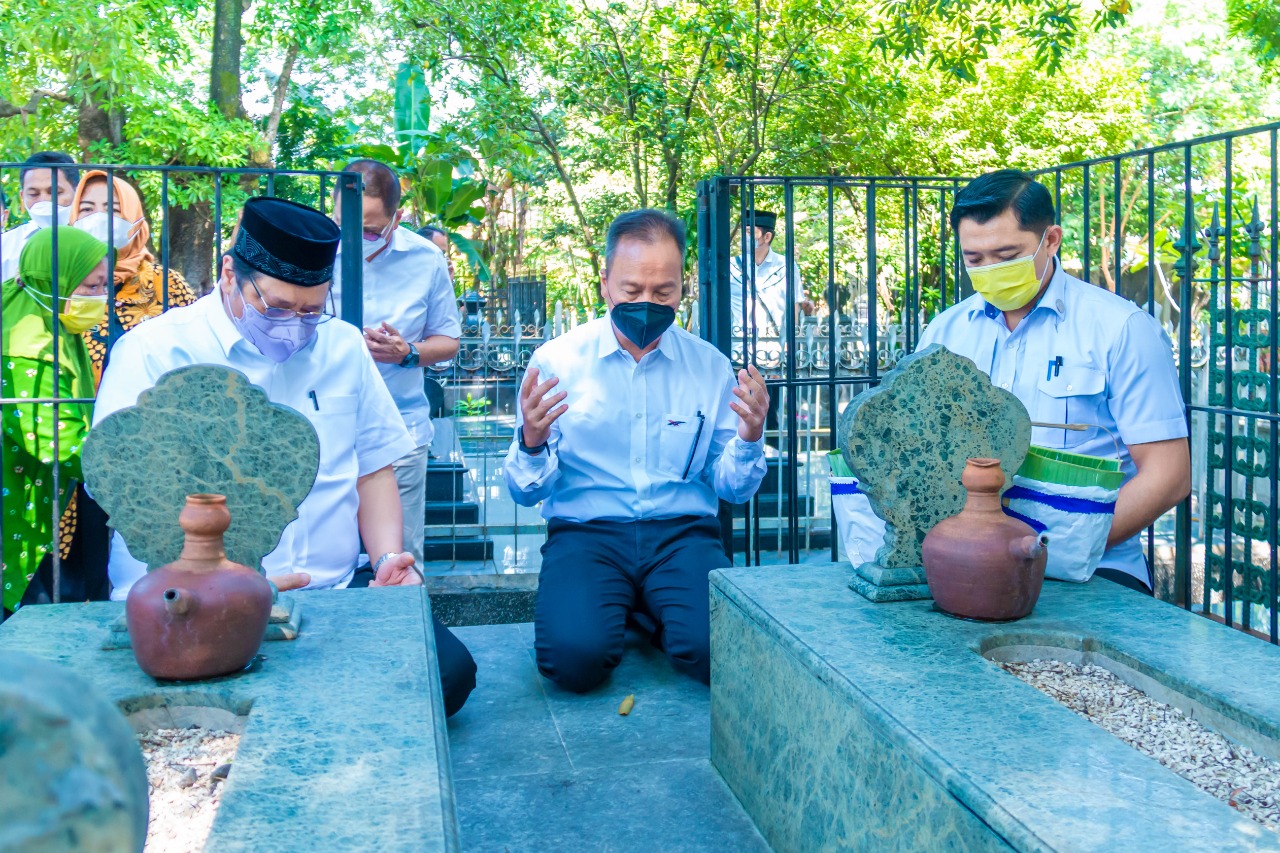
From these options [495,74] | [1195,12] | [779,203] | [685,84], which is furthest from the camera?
[1195,12]

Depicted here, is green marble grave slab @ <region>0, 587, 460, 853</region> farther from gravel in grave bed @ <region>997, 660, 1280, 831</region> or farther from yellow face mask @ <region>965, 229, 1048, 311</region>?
yellow face mask @ <region>965, 229, 1048, 311</region>

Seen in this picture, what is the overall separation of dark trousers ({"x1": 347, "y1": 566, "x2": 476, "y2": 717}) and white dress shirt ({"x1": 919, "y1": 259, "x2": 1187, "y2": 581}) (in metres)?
1.85

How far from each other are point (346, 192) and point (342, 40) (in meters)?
11.0

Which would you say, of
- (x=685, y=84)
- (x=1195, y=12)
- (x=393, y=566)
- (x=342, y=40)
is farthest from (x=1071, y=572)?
(x=1195, y=12)

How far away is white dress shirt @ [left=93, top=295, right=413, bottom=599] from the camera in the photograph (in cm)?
296

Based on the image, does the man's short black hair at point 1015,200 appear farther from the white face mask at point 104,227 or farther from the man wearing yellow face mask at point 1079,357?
the white face mask at point 104,227

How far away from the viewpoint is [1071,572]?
9.59ft

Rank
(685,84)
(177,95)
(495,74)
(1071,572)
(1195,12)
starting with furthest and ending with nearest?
(1195,12)
(177,95)
(685,84)
(495,74)
(1071,572)

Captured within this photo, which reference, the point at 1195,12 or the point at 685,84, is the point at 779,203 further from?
the point at 1195,12

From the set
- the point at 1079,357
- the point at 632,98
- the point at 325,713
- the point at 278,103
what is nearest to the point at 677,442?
the point at 1079,357

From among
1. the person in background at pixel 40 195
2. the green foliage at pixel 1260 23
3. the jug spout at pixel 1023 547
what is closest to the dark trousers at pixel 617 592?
the jug spout at pixel 1023 547

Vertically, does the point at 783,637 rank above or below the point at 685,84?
below

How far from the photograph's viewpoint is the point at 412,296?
16.2 ft

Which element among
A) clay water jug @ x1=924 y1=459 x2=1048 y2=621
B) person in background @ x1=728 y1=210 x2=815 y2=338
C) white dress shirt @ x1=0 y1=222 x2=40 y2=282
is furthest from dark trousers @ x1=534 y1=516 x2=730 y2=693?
person in background @ x1=728 y1=210 x2=815 y2=338
